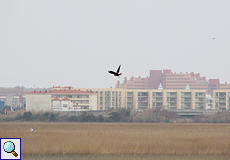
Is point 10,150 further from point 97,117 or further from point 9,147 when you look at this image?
point 97,117

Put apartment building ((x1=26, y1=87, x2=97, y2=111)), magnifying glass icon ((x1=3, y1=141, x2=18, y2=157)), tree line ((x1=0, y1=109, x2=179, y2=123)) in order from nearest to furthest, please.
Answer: magnifying glass icon ((x1=3, y1=141, x2=18, y2=157)) < tree line ((x1=0, y1=109, x2=179, y2=123)) < apartment building ((x1=26, y1=87, x2=97, y2=111))

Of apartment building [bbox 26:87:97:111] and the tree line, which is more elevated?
apartment building [bbox 26:87:97:111]

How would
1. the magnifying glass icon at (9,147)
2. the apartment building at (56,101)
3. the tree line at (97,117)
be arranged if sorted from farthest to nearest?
the apartment building at (56,101) < the tree line at (97,117) < the magnifying glass icon at (9,147)

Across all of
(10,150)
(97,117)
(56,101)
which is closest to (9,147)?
(10,150)

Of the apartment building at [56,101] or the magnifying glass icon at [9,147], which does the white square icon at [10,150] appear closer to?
the magnifying glass icon at [9,147]

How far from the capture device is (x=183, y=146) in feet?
162

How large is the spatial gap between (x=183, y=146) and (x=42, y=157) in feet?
43.3

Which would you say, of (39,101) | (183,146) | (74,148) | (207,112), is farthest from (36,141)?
(39,101)

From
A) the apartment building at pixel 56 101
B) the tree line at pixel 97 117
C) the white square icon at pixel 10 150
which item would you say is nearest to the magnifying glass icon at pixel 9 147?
the white square icon at pixel 10 150

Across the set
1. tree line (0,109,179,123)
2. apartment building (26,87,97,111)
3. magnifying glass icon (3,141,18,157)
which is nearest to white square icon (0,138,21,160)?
magnifying glass icon (3,141,18,157)

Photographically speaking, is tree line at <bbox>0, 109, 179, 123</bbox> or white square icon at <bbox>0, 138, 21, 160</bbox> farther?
tree line at <bbox>0, 109, 179, 123</bbox>

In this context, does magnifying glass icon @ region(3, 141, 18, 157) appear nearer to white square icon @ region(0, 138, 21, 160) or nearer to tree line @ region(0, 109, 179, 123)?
white square icon @ region(0, 138, 21, 160)

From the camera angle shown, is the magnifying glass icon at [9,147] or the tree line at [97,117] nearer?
the magnifying glass icon at [9,147]

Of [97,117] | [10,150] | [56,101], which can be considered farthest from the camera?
[56,101]
